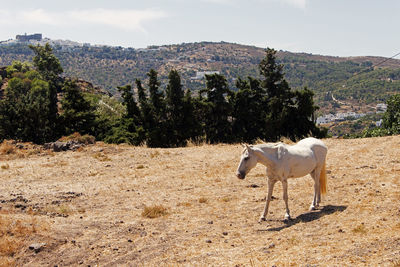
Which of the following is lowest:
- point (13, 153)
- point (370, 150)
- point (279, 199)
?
point (13, 153)

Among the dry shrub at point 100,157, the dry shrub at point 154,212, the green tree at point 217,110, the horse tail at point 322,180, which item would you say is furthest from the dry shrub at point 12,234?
the green tree at point 217,110

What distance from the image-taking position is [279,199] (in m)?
10.8

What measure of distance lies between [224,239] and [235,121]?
70.8 feet

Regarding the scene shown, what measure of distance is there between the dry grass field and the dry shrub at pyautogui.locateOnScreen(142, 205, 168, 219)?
3 cm

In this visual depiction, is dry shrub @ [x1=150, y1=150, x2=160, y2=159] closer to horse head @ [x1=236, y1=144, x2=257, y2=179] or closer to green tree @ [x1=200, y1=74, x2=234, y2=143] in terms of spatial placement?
green tree @ [x1=200, y1=74, x2=234, y2=143]

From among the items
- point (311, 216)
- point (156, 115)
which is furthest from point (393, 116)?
point (311, 216)

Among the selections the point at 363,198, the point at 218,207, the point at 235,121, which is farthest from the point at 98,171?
the point at 235,121

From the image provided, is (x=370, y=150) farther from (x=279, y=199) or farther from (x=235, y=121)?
(x=235, y=121)

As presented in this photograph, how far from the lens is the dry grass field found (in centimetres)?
695

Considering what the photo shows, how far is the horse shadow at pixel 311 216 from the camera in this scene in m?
8.43

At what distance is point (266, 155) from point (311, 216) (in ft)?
6.70

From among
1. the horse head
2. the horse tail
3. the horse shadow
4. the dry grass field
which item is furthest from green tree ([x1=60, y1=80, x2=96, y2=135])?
the horse shadow

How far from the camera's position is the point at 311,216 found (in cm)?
894

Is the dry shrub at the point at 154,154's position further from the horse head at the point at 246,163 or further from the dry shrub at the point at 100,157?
the horse head at the point at 246,163
